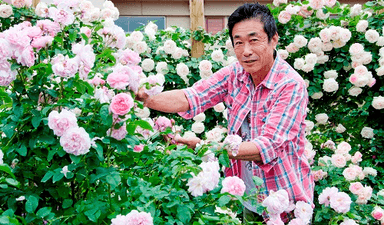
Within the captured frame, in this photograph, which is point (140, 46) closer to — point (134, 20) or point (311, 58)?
point (311, 58)

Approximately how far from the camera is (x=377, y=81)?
3314 millimetres

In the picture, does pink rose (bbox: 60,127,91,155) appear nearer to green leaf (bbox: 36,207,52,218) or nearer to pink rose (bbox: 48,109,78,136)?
pink rose (bbox: 48,109,78,136)

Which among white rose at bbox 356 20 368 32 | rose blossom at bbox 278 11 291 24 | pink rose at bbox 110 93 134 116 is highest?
rose blossom at bbox 278 11 291 24

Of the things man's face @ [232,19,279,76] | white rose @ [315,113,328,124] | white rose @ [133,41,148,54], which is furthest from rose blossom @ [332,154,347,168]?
white rose @ [133,41,148,54]

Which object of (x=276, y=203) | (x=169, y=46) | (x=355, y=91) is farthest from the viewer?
(x=169, y=46)

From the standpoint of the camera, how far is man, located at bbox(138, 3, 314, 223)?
1.67 metres

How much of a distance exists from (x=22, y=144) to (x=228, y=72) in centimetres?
108

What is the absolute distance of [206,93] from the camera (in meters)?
2.01

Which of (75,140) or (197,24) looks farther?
(197,24)

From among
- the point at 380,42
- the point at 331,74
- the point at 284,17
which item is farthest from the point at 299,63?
the point at 380,42

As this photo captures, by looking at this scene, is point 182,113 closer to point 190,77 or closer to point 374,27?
point 190,77

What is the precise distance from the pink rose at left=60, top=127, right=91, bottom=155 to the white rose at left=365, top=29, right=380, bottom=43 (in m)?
2.70

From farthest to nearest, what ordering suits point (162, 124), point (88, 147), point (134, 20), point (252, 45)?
point (134, 20)
point (252, 45)
point (162, 124)
point (88, 147)

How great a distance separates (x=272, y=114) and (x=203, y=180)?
55cm
